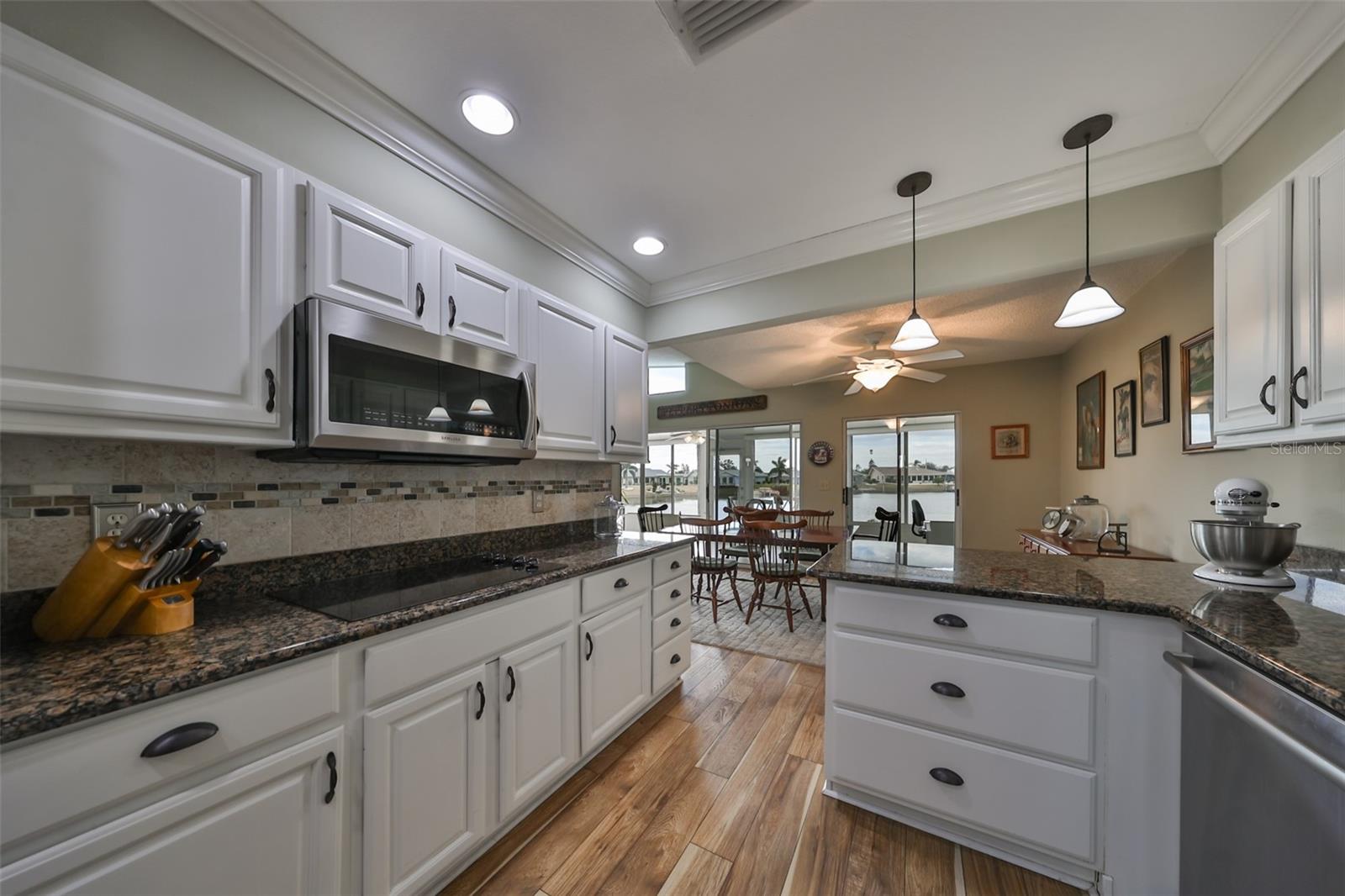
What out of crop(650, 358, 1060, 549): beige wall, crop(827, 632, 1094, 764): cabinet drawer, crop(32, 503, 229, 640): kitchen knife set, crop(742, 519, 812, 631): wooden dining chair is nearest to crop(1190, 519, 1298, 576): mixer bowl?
crop(827, 632, 1094, 764): cabinet drawer

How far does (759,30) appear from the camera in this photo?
54.1 inches

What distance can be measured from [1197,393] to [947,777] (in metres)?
2.42

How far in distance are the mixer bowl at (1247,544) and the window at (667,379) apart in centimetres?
611

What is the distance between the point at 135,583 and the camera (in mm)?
1019

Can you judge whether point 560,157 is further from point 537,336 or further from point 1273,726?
point 1273,726

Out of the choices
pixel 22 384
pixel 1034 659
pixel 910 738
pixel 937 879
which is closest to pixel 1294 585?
pixel 1034 659

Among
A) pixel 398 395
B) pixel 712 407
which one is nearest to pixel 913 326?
pixel 398 395

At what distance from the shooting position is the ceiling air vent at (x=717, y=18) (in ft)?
4.28

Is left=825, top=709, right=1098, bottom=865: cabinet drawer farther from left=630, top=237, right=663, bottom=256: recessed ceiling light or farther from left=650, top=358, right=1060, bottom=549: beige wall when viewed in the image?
left=650, top=358, right=1060, bottom=549: beige wall

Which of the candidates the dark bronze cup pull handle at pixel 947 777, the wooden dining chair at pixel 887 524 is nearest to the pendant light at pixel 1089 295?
the dark bronze cup pull handle at pixel 947 777

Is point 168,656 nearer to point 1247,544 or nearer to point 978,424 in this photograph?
point 1247,544

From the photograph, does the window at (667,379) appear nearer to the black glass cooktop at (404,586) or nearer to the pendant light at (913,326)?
the pendant light at (913,326)

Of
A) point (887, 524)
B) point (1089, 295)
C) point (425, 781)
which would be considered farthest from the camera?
point (887, 524)

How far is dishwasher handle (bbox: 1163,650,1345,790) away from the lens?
833 millimetres
